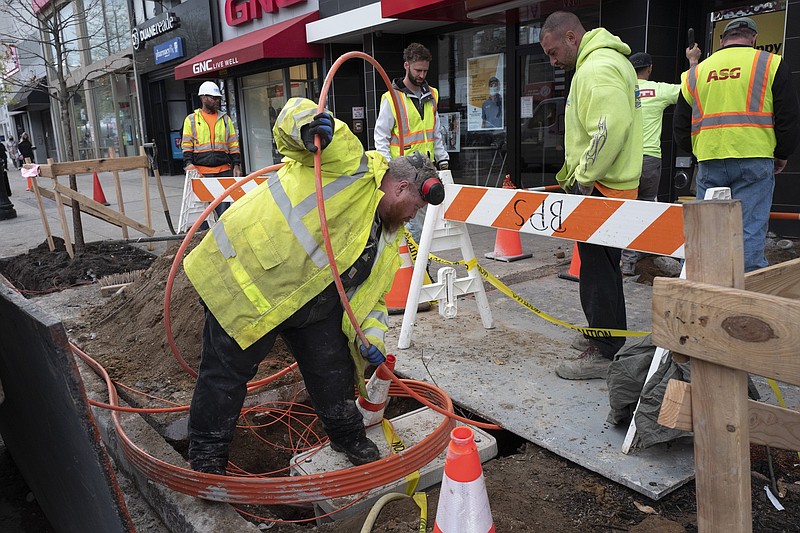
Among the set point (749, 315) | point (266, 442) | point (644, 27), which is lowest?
point (266, 442)

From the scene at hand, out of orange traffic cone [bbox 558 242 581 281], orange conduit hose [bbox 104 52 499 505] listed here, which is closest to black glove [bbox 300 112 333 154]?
orange conduit hose [bbox 104 52 499 505]

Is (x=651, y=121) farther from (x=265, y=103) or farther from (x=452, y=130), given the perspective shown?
(x=265, y=103)

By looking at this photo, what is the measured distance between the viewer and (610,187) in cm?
374

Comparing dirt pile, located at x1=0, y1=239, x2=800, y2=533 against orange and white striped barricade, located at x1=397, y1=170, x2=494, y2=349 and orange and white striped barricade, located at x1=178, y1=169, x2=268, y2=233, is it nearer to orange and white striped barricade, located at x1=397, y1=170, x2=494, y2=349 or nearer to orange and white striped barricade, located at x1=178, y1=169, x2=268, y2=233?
orange and white striped barricade, located at x1=397, y1=170, x2=494, y2=349

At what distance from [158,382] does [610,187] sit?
10.8 ft

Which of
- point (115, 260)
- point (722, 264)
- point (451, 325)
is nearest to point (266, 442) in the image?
point (451, 325)

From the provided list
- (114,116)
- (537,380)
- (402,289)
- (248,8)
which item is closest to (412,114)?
(402,289)

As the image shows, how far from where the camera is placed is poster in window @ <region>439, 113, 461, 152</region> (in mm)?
11094

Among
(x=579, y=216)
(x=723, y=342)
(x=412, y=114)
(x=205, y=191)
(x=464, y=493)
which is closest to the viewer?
(x=723, y=342)

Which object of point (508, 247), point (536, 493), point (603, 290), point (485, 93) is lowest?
point (536, 493)

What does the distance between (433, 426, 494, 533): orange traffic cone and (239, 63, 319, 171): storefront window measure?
13056mm

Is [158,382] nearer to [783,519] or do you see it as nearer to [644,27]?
[783,519]

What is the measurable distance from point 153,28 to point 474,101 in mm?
13158

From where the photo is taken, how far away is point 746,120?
4688 millimetres
